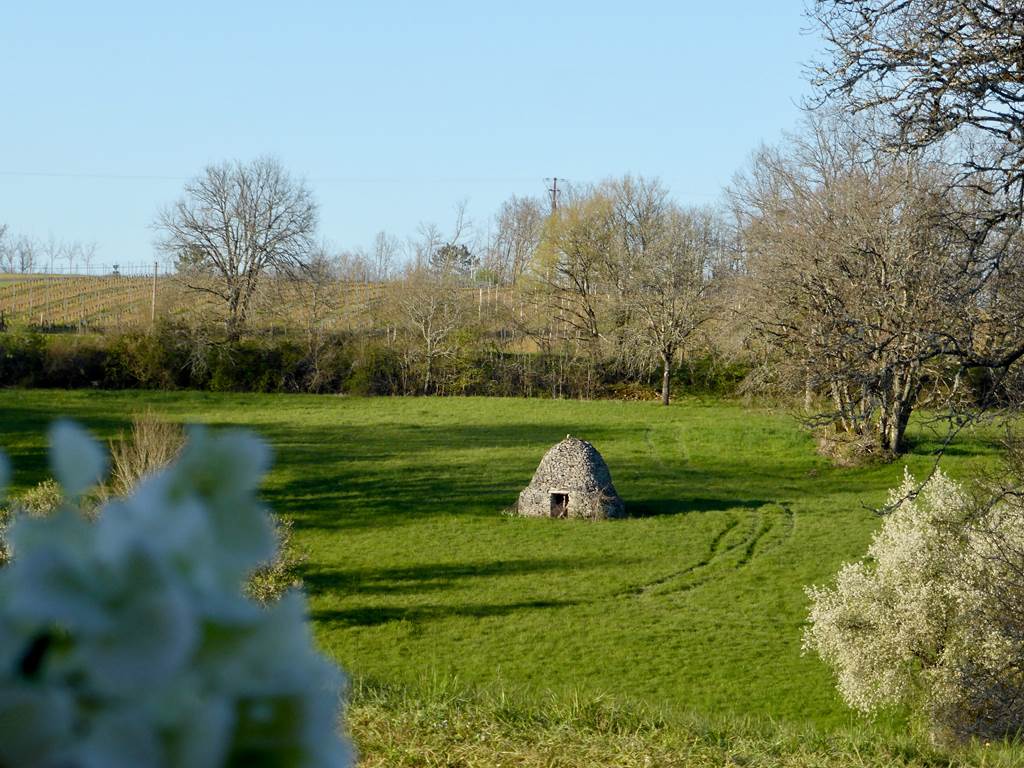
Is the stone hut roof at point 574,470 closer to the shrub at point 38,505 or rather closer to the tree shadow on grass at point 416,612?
the tree shadow on grass at point 416,612

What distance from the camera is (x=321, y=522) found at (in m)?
26.0

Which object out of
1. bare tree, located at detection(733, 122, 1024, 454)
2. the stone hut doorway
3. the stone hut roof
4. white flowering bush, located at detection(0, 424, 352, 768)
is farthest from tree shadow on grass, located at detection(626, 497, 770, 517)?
white flowering bush, located at detection(0, 424, 352, 768)

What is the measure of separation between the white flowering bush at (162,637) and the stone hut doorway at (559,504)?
26745mm

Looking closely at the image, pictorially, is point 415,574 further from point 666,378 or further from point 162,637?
point 666,378

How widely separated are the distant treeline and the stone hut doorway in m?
18.7

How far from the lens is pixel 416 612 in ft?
65.4

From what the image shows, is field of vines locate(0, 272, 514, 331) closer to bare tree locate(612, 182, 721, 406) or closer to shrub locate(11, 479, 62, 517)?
bare tree locate(612, 182, 721, 406)

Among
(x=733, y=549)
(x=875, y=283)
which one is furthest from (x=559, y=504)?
(x=875, y=283)

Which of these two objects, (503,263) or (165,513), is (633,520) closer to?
(165,513)

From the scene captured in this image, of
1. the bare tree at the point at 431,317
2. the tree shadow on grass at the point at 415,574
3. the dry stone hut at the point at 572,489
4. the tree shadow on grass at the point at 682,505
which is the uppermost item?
the bare tree at the point at 431,317

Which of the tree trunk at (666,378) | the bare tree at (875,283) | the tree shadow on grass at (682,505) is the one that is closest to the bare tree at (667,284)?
the tree trunk at (666,378)

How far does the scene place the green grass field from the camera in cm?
1708

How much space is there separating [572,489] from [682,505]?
11.6ft

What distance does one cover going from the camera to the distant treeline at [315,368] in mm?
44031
